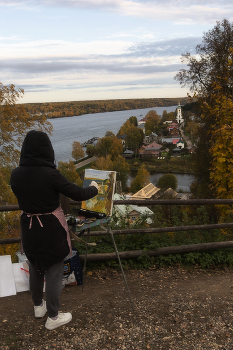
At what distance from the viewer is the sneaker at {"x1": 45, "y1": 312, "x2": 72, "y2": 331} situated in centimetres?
331

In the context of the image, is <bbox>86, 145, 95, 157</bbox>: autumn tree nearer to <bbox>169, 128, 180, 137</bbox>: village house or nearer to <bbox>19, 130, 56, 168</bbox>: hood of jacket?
<bbox>169, 128, 180, 137</bbox>: village house

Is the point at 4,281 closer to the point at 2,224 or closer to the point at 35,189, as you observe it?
the point at 35,189

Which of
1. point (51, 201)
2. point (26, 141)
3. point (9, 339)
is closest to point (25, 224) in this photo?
point (51, 201)

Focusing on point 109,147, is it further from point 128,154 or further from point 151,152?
point 151,152

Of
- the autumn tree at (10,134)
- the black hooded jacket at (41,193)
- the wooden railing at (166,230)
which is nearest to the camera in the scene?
the black hooded jacket at (41,193)

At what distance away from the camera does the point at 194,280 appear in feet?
15.7

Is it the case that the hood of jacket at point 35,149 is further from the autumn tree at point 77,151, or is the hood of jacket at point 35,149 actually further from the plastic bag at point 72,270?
the autumn tree at point 77,151

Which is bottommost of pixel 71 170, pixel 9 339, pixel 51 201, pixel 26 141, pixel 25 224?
pixel 71 170

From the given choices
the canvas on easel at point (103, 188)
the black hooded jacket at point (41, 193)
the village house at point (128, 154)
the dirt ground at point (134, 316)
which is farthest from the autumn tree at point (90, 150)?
the black hooded jacket at point (41, 193)

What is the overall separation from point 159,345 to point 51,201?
6.21 feet

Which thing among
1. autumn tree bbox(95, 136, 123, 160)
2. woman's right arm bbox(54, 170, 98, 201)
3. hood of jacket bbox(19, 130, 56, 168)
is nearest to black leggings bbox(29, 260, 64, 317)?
woman's right arm bbox(54, 170, 98, 201)

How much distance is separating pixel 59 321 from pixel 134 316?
92cm

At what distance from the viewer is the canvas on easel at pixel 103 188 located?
142 inches

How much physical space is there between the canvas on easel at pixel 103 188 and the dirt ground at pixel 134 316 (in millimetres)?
1285
